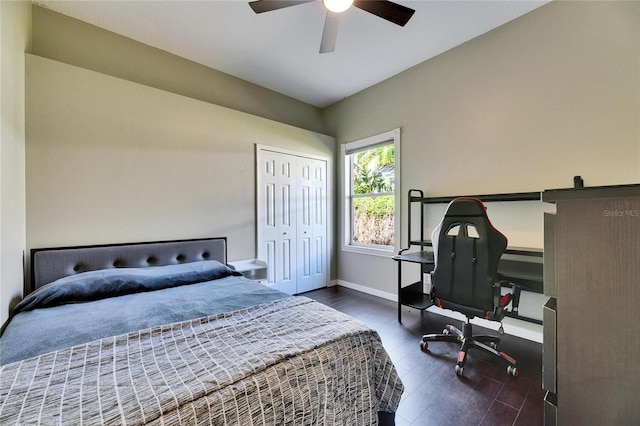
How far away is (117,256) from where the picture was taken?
2.22 meters

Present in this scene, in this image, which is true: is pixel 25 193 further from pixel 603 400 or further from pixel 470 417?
pixel 470 417

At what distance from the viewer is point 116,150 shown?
2.27 meters

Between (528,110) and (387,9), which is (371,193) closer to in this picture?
(528,110)

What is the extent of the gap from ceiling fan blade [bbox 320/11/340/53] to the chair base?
8.79ft

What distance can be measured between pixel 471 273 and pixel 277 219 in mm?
2345

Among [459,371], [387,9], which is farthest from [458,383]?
[387,9]

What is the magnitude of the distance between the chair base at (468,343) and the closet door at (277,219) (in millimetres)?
1933

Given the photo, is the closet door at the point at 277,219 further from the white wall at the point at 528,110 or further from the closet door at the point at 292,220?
the white wall at the point at 528,110

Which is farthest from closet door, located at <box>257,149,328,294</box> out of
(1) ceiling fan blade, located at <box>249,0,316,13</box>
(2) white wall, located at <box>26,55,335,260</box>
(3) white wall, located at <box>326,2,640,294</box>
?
(1) ceiling fan blade, located at <box>249,0,316,13</box>

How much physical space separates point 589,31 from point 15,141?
4.38 meters

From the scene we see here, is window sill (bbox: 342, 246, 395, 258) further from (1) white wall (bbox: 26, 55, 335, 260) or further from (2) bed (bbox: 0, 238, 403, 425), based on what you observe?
(2) bed (bbox: 0, 238, 403, 425)

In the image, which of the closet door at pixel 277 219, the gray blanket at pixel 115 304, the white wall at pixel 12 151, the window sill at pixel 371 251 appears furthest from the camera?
the window sill at pixel 371 251

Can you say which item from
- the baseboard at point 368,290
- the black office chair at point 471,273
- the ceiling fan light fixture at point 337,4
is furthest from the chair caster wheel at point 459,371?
the ceiling fan light fixture at point 337,4

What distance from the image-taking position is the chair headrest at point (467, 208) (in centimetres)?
182
